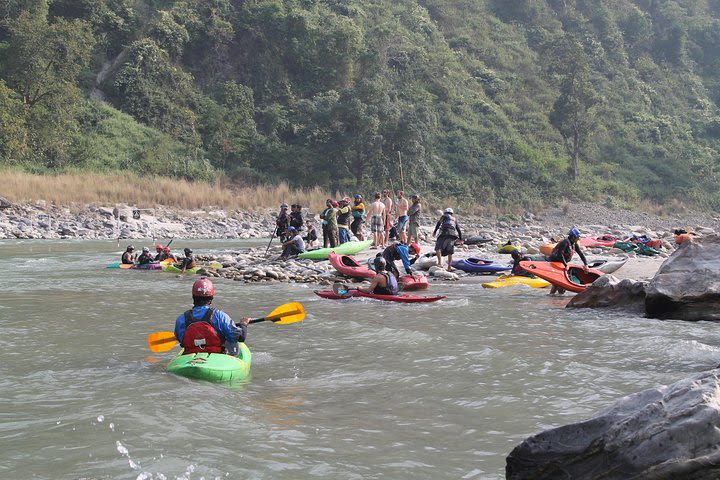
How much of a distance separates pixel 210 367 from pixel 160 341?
843mm

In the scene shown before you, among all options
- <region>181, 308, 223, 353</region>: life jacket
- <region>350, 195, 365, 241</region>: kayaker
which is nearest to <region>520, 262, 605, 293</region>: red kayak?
<region>350, 195, 365, 241</region>: kayaker

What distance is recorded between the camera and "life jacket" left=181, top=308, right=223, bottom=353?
6219 mm

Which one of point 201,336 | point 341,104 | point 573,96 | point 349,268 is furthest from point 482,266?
point 573,96

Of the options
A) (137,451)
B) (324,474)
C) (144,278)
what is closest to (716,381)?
(324,474)

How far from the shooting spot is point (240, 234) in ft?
93.9

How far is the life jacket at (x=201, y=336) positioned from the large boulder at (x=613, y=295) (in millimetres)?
6153

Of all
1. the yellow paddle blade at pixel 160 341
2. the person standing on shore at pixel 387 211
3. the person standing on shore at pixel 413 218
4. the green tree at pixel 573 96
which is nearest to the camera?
the yellow paddle blade at pixel 160 341

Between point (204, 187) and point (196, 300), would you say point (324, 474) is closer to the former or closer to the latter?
point (196, 300)

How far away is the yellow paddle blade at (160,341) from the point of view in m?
6.56

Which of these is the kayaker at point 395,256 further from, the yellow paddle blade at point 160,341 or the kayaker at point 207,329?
the kayaker at point 207,329

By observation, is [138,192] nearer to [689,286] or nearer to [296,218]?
[296,218]

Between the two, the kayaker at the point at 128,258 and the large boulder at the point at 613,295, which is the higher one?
the large boulder at the point at 613,295

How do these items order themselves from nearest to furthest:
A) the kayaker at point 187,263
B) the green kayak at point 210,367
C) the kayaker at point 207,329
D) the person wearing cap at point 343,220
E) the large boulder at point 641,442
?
1. the large boulder at point 641,442
2. the green kayak at point 210,367
3. the kayaker at point 207,329
4. the kayaker at point 187,263
5. the person wearing cap at point 343,220

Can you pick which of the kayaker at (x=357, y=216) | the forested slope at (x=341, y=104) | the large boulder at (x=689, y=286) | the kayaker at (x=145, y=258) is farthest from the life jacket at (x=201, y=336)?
the forested slope at (x=341, y=104)
